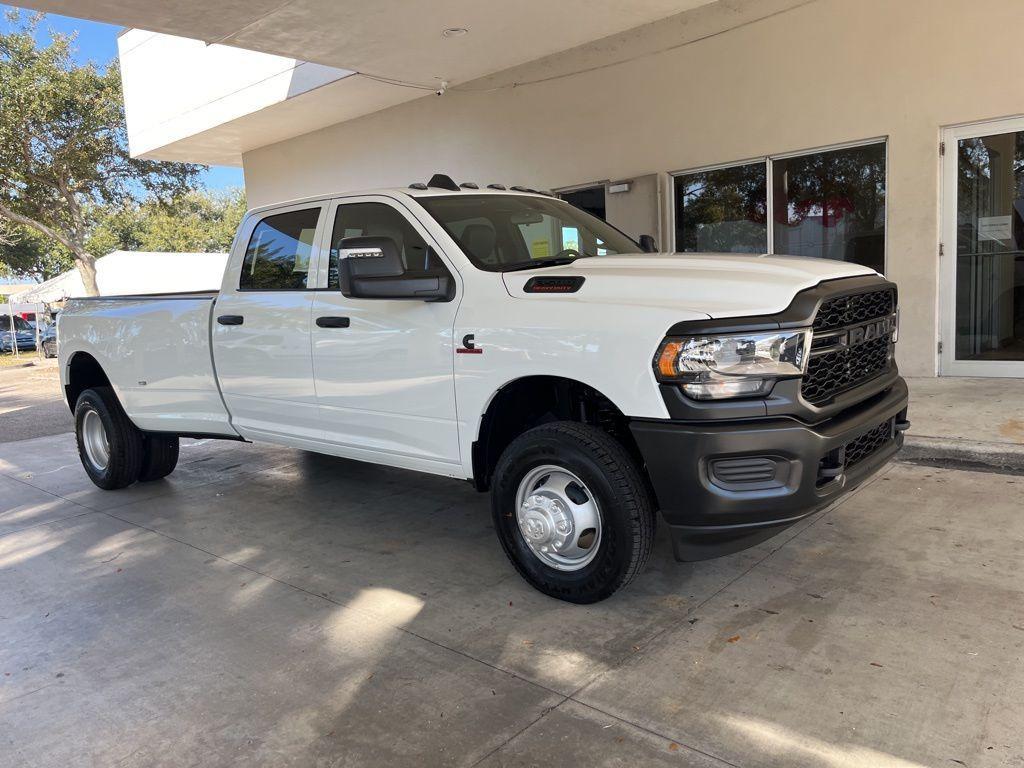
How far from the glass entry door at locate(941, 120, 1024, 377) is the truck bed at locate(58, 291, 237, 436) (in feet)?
24.8

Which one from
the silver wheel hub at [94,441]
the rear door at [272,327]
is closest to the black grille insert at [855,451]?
the rear door at [272,327]

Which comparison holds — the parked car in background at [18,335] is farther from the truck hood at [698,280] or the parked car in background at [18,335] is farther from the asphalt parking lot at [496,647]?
the truck hood at [698,280]

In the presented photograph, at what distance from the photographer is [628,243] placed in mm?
5098

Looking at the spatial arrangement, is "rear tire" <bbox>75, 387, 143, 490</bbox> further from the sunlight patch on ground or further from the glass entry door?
the glass entry door

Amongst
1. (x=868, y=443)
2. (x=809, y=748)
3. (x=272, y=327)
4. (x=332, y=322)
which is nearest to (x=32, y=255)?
(x=272, y=327)

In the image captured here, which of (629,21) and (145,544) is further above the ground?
(629,21)

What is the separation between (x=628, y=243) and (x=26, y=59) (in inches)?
930

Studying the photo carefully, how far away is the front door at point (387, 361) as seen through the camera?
403cm

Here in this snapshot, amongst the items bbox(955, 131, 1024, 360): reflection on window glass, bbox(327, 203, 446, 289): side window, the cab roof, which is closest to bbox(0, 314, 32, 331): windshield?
the cab roof

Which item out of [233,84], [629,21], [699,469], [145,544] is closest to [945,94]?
[629,21]

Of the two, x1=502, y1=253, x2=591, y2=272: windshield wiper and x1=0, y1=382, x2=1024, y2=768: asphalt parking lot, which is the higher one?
x1=502, y1=253, x2=591, y2=272: windshield wiper

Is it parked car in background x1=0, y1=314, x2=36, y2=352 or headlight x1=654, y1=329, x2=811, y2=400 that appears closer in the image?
headlight x1=654, y1=329, x2=811, y2=400

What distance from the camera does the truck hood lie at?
316cm

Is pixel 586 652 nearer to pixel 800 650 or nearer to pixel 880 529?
pixel 800 650
